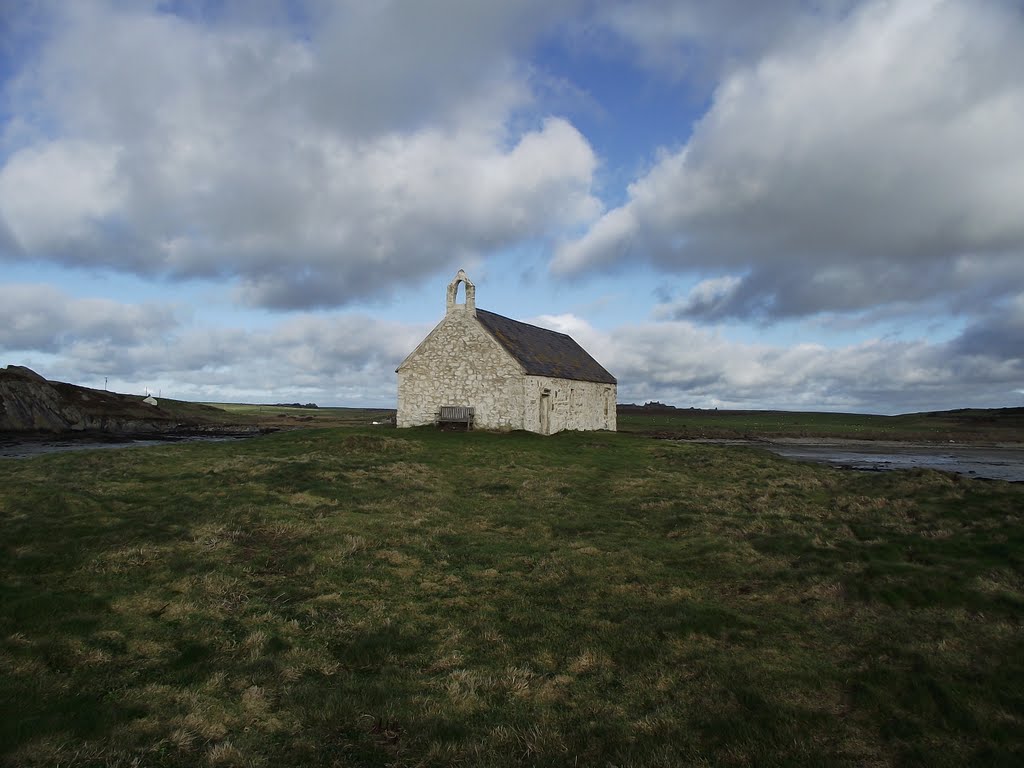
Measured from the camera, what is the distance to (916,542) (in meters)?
14.3

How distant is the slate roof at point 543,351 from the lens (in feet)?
132

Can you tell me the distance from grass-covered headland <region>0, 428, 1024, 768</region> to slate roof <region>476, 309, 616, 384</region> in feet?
68.5

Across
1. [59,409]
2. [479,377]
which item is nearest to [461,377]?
[479,377]

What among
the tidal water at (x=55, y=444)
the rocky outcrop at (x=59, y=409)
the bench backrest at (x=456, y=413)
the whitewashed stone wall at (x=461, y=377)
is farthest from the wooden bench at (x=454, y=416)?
the rocky outcrop at (x=59, y=409)

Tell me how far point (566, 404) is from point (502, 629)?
3452 cm

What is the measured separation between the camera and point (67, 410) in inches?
2420

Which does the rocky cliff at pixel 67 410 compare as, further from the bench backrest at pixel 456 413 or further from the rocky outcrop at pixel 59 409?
the bench backrest at pixel 456 413

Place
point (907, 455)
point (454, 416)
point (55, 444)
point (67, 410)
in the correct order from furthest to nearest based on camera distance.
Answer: point (67, 410), point (907, 455), point (55, 444), point (454, 416)

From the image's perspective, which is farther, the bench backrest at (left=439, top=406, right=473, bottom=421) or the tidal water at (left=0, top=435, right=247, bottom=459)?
the tidal water at (left=0, top=435, right=247, bottom=459)

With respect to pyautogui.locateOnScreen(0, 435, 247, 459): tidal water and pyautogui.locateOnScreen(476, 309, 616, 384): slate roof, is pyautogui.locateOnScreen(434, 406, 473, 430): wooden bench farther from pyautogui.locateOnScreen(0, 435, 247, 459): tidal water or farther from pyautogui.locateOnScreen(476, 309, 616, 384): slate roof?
pyautogui.locateOnScreen(0, 435, 247, 459): tidal water

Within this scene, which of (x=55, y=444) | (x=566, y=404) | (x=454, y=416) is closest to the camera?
(x=454, y=416)

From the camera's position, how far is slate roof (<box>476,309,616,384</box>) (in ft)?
132

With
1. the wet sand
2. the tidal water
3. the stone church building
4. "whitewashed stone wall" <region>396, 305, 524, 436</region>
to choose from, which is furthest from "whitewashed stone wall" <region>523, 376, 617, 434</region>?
the tidal water

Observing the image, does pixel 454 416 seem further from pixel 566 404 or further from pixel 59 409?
pixel 59 409
